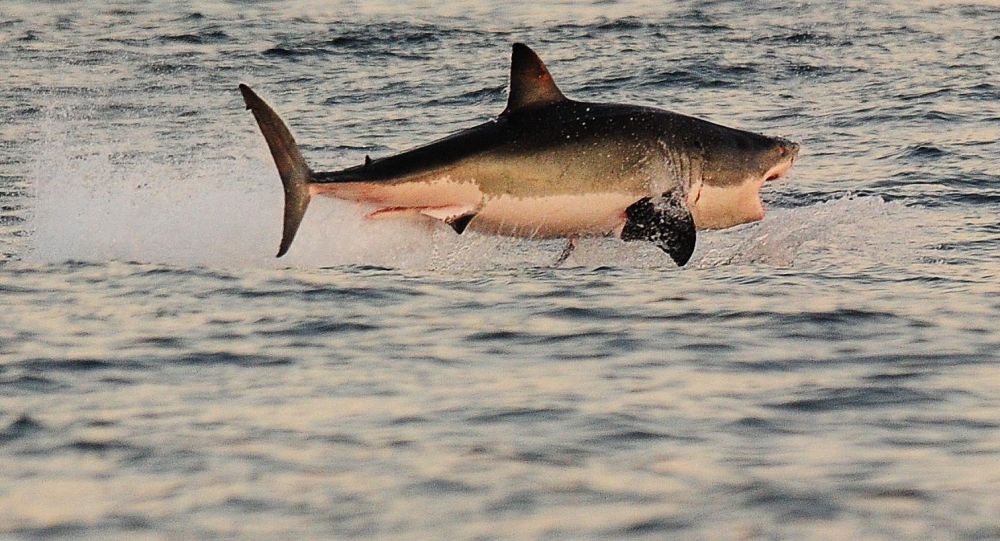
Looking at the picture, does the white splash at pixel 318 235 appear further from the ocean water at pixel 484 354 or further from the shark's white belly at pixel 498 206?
the shark's white belly at pixel 498 206

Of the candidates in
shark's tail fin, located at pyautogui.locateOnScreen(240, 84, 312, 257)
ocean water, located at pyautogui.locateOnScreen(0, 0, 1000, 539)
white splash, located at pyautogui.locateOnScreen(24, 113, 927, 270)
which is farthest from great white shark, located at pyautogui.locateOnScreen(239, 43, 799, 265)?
white splash, located at pyautogui.locateOnScreen(24, 113, 927, 270)

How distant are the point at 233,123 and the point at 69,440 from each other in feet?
50.9

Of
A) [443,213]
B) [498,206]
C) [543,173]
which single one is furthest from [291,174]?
[543,173]

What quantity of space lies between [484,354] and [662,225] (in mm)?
2556

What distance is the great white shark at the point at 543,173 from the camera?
39.4ft

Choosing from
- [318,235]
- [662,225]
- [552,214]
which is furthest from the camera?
[318,235]

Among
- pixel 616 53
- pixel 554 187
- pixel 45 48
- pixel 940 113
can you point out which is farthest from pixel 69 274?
pixel 45 48

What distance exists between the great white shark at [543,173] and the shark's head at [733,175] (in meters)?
0.02

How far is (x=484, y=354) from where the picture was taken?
10.6 meters

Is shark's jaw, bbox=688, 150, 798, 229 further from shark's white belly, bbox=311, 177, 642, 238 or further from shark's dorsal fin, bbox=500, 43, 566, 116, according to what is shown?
shark's dorsal fin, bbox=500, 43, 566, 116

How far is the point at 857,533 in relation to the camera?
7211 millimetres

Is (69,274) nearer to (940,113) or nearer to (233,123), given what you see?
(233,123)

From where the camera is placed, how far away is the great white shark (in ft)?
39.4

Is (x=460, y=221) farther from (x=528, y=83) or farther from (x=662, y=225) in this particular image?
(x=662, y=225)
